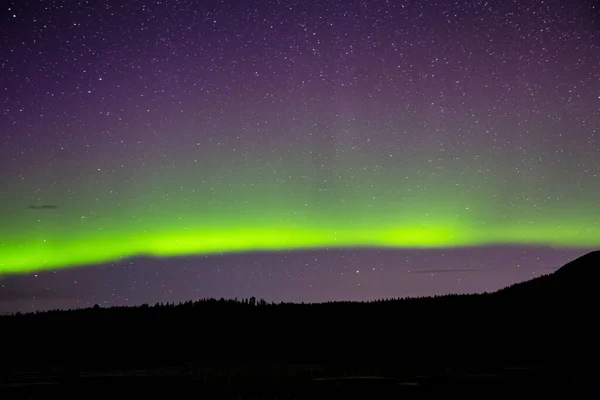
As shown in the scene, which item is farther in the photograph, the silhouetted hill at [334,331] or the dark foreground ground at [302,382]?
the silhouetted hill at [334,331]

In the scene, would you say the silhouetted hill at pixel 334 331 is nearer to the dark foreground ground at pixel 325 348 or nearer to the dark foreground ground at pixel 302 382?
the dark foreground ground at pixel 325 348

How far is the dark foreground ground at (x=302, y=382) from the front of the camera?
1307cm

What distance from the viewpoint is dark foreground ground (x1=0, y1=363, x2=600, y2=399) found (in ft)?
42.9

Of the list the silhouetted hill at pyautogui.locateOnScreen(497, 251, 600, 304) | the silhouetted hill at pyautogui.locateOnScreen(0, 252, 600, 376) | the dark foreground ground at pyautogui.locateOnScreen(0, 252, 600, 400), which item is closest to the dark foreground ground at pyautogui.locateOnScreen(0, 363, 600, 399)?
the dark foreground ground at pyautogui.locateOnScreen(0, 252, 600, 400)

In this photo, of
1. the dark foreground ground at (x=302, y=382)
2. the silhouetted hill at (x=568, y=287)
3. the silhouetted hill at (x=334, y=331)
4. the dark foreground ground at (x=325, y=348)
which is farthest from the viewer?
the silhouetted hill at (x=568, y=287)

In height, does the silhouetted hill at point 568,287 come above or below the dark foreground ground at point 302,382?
above

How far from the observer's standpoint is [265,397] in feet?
41.6

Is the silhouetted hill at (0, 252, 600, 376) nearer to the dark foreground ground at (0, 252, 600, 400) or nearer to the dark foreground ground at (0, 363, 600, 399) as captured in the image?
the dark foreground ground at (0, 252, 600, 400)

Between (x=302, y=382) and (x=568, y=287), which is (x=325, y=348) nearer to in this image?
(x=302, y=382)

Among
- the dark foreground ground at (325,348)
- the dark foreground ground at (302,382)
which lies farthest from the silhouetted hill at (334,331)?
the dark foreground ground at (302,382)

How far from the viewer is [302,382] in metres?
15.2

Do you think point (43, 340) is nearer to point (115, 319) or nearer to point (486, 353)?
point (115, 319)

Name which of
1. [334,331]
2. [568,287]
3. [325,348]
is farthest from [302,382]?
[568,287]

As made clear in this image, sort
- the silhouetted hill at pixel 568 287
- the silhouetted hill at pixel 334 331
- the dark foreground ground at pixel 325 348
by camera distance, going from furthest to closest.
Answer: the silhouetted hill at pixel 568 287 < the silhouetted hill at pixel 334 331 < the dark foreground ground at pixel 325 348
